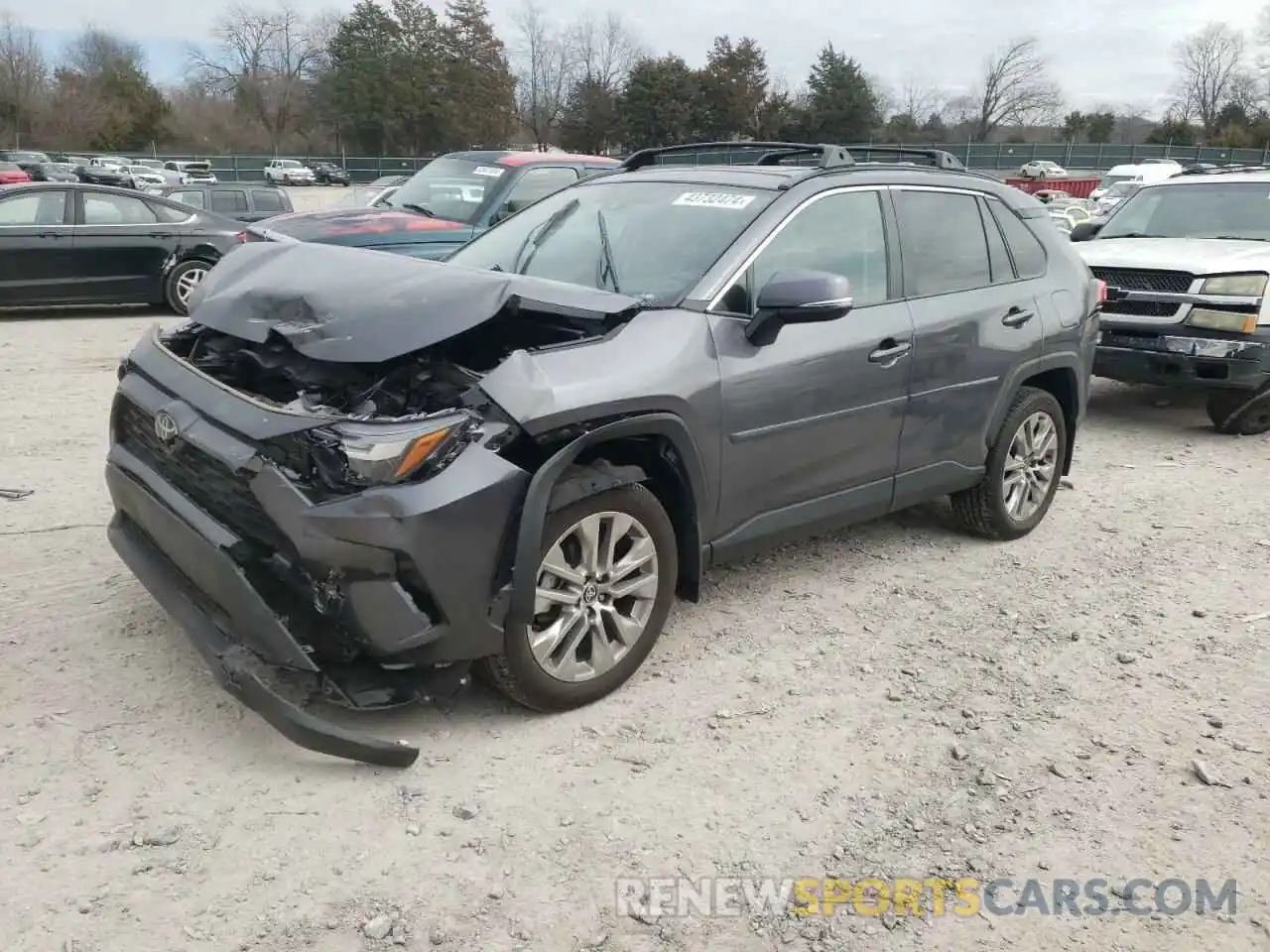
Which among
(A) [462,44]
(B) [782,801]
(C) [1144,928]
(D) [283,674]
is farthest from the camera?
(A) [462,44]

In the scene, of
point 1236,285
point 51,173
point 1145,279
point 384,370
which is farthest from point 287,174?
point 384,370

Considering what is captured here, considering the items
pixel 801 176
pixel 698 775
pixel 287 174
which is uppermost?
pixel 287 174

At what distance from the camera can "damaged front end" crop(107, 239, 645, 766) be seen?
2.88 meters

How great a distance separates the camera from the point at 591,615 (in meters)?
3.40

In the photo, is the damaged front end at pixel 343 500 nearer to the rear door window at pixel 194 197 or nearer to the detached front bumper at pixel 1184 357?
the detached front bumper at pixel 1184 357

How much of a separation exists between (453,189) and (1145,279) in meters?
6.19

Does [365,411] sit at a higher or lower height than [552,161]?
lower

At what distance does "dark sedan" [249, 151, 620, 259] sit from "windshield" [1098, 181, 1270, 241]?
4.65 metres

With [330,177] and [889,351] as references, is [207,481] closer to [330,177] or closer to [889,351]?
[889,351]

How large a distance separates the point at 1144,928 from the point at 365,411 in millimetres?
2588

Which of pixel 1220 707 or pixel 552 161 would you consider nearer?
pixel 1220 707

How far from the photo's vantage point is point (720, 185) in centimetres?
421

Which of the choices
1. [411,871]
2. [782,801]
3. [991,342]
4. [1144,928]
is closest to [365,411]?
[411,871]

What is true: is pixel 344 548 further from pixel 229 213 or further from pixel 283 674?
pixel 229 213
